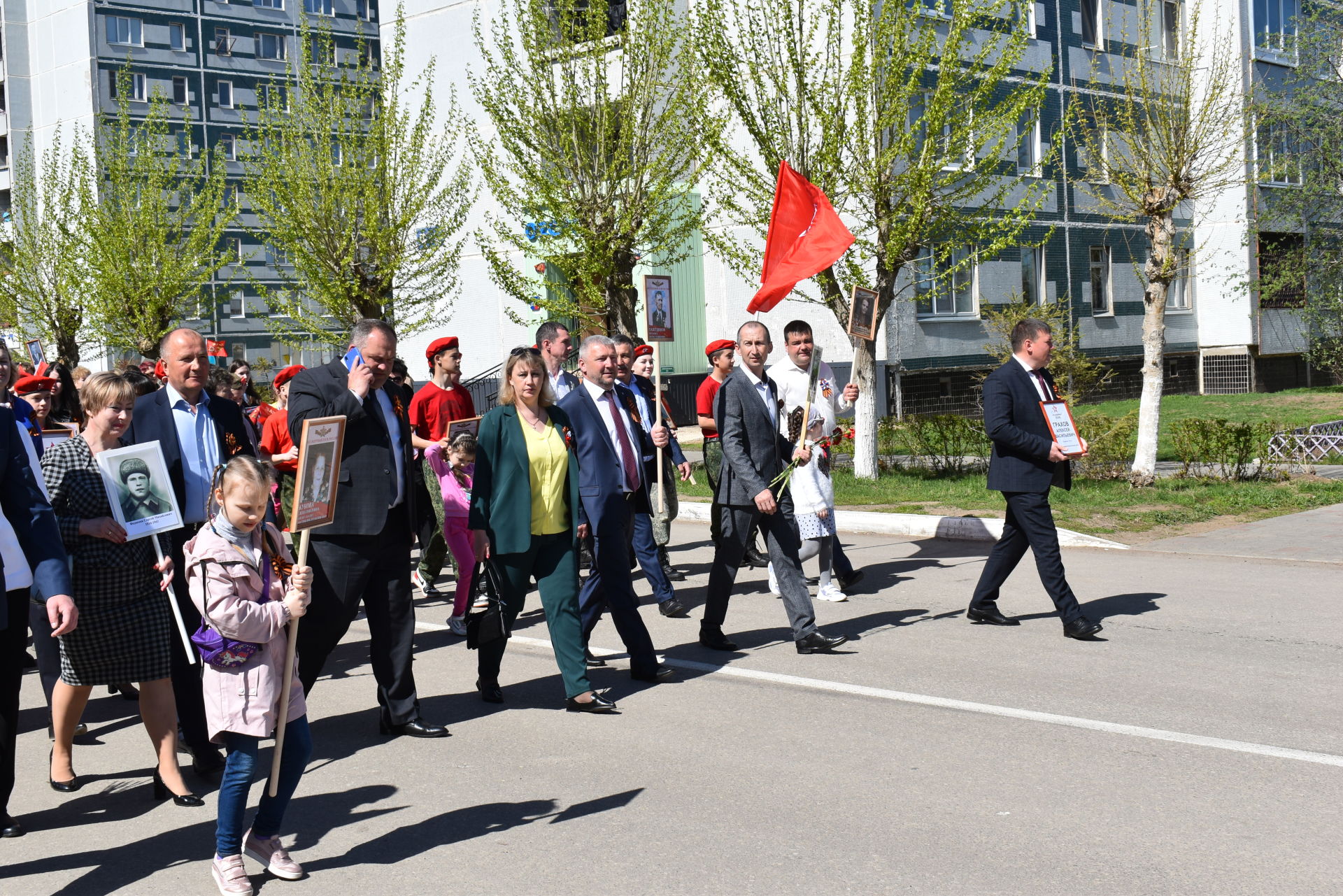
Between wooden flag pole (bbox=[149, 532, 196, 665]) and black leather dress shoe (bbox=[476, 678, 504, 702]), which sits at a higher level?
wooden flag pole (bbox=[149, 532, 196, 665])

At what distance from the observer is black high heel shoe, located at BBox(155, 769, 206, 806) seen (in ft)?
19.0

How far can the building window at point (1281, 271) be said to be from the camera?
28.8m

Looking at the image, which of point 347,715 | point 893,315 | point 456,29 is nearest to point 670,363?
point 893,315

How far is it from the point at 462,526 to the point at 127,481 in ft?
12.3

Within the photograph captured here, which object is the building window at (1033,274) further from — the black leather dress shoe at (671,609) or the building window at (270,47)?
the building window at (270,47)

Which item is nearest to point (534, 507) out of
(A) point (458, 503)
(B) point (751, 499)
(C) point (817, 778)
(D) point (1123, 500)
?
(B) point (751, 499)

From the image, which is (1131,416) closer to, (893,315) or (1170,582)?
(1170,582)

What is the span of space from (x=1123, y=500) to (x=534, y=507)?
967 cm

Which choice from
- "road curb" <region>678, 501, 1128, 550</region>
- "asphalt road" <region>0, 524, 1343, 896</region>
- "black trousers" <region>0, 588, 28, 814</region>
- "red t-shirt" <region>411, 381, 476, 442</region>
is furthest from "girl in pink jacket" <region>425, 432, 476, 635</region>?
"road curb" <region>678, 501, 1128, 550</region>

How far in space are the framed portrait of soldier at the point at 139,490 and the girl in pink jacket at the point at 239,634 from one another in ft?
4.05

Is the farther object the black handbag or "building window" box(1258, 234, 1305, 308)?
"building window" box(1258, 234, 1305, 308)

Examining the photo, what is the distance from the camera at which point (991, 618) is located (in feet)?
29.7

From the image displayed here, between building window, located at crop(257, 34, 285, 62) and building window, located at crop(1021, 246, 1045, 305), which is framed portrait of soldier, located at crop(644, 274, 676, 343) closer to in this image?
building window, located at crop(1021, 246, 1045, 305)

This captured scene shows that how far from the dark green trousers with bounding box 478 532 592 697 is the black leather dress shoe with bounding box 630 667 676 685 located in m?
0.74
